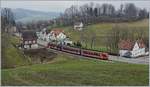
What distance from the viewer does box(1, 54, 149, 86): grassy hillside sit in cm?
538

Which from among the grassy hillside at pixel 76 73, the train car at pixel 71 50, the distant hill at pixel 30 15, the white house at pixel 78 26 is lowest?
the grassy hillside at pixel 76 73

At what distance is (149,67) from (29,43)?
1.88 m

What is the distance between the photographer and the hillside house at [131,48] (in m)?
5.55

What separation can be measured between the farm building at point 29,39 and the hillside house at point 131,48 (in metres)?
1.32

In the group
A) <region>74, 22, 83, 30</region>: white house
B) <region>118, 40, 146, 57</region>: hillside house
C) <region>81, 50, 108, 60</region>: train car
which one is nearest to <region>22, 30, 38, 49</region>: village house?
<region>74, 22, 83, 30</region>: white house

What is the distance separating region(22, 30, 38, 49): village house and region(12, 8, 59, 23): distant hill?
0.20 m

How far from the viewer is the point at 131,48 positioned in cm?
561

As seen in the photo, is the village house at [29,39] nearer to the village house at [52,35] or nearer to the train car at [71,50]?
the village house at [52,35]

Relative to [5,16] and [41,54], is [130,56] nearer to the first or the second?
[41,54]

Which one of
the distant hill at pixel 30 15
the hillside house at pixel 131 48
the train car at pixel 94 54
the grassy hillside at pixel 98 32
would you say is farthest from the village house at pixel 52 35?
the hillside house at pixel 131 48

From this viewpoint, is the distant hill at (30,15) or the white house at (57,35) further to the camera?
the white house at (57,35)

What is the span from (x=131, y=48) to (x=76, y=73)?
0.94 m

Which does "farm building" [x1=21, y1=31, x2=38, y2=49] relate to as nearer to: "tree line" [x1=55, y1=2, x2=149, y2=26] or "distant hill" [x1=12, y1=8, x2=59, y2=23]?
"distant hill" [x1=12, y1=8, x2=59, y2=23]

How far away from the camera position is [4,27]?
17.5 feet
